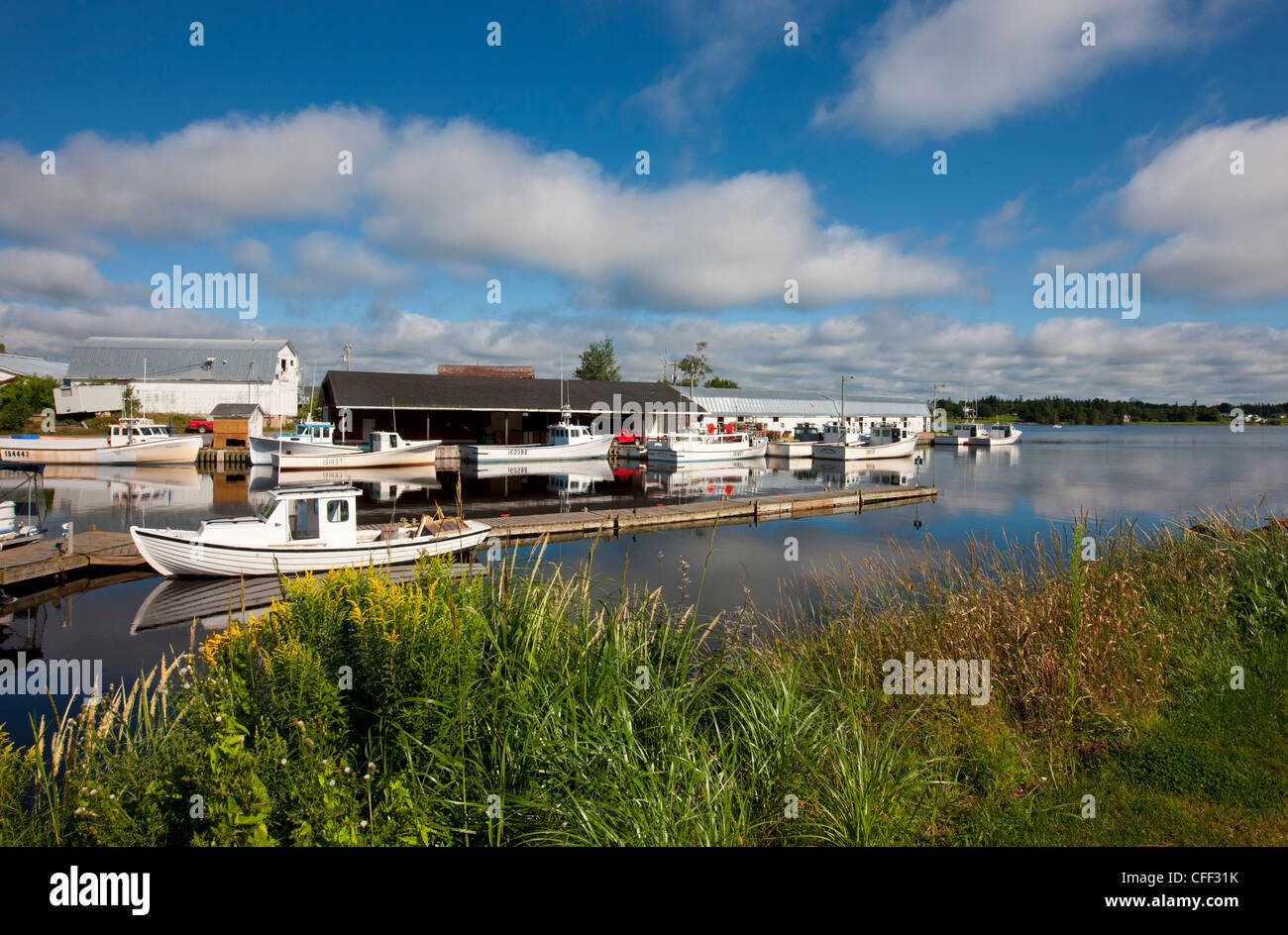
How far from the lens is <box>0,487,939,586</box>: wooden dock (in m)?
12.8

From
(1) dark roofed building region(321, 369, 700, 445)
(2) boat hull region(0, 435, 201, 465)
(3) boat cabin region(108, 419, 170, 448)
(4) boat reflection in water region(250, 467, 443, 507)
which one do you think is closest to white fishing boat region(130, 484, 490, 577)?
(4) boat reflection in water region(250, 467, 443, 507)

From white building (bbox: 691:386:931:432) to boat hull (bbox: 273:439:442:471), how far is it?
31518 mm

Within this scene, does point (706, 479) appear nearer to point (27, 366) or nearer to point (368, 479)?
point (368, 479)

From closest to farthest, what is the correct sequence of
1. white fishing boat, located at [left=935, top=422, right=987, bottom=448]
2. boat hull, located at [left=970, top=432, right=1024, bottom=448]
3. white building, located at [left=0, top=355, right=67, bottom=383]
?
Result: white building, located at [left=0, top=355, right=67, bottom=383] → boat hull, located at [left=970, top=432, right=1024, bottom=448] → white fishing boat, located at [left=935, top=422, right=987, bottom=448]

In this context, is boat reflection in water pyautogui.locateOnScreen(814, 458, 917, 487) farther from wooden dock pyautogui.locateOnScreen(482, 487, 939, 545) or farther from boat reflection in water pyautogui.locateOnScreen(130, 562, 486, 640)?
boat reflection in water pyautogui.locateOnScreen(130, 562, 486, 640)

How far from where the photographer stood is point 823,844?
3.49 meters

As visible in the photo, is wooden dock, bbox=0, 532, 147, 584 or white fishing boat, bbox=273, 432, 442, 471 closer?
wooden dock, bbox=0, 532, 147, 584

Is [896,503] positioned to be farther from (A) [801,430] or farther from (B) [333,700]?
(A) [801,430]

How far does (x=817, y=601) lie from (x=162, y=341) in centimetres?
6109

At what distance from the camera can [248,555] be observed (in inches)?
504

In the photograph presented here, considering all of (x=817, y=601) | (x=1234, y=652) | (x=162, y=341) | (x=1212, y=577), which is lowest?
(x=817, y=601)

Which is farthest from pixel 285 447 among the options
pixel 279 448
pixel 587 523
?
pixel 587 523

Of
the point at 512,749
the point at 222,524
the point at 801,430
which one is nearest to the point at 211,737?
the point at 512,749

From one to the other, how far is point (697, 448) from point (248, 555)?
31.2 m
